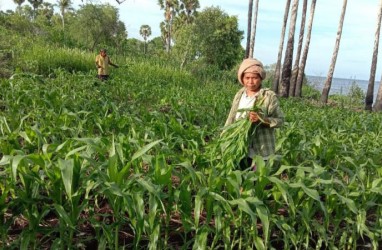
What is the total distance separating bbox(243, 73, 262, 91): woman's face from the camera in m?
2.89

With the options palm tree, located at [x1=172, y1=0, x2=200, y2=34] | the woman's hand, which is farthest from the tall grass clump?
palm tree, located at [x1=172, y1=0, x2=200, y2=34]

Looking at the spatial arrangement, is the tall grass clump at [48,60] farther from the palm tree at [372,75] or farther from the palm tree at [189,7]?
the palm tree at [189,7]

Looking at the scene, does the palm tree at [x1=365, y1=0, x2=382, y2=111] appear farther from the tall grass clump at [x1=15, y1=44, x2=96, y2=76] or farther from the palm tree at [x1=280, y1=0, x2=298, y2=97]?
the tall grass clump at [x1=15, y1=44, x2=96, y2=76]

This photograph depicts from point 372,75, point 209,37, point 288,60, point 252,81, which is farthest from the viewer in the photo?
point 209,37

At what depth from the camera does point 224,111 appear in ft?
22.5

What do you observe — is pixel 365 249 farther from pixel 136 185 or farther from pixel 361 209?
pixel 136 185

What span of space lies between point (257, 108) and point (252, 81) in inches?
12.1

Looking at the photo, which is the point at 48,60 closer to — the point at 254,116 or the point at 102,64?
the point at 102,64

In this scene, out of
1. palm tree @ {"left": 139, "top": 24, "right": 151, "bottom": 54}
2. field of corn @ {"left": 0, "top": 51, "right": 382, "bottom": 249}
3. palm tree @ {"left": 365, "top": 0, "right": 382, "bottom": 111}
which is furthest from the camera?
palm tree @ {"left": 139, "top": 24, "right": 151, "bottom": 54}

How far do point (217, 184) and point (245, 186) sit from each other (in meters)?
0.21

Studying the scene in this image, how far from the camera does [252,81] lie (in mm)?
2928

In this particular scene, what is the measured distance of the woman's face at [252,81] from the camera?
2.89 metres

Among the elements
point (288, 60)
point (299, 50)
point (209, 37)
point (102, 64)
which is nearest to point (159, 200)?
point (102, 64)

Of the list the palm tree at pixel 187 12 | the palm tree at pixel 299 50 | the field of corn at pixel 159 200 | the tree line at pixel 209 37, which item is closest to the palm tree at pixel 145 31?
the palm tree at pixel 187 12
